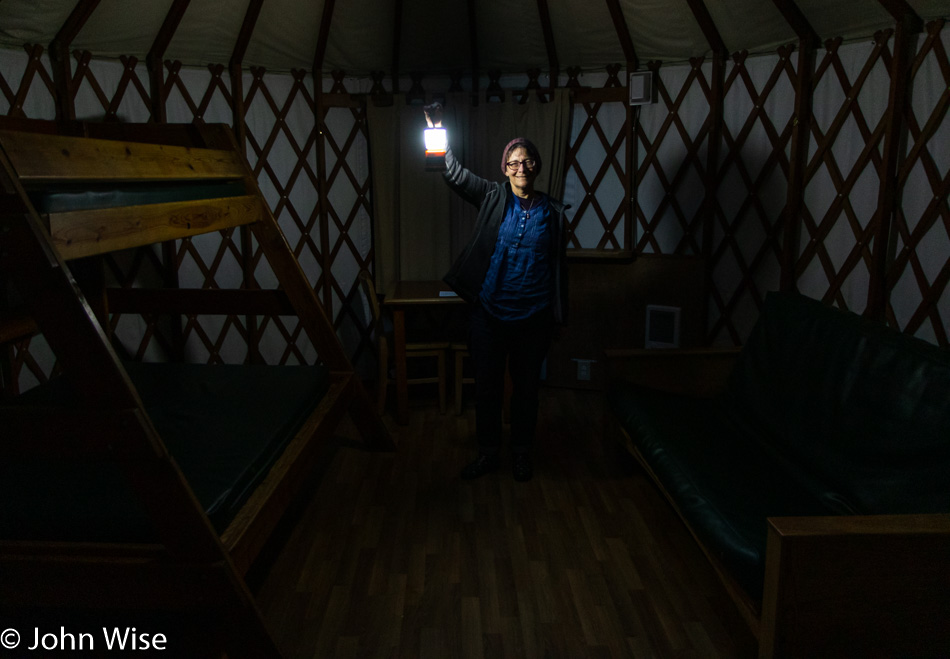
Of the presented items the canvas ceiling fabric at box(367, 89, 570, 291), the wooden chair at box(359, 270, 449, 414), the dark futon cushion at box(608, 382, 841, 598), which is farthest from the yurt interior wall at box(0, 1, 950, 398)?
the dark futon cushion at box(608, 382, 841, 598)

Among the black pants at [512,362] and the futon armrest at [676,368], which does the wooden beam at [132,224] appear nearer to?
the black pants at [512,362]

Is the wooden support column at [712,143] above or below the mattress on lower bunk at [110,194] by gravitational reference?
above

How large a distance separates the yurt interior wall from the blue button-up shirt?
1256 millimetres

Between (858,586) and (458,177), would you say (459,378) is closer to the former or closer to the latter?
(458,177)

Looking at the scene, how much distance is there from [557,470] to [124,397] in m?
1.82

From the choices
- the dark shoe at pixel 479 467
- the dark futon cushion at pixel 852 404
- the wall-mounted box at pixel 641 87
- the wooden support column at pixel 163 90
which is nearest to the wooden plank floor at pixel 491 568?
the dark shoe at pixel 479 467

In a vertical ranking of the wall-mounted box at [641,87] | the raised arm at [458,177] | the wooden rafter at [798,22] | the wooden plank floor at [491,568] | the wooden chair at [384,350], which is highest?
the wooden rafter at [798,22]

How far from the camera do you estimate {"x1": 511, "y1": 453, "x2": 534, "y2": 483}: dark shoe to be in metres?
2.72

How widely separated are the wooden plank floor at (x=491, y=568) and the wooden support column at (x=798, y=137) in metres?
1.26

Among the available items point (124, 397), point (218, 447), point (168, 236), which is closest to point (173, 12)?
point (168, 236)

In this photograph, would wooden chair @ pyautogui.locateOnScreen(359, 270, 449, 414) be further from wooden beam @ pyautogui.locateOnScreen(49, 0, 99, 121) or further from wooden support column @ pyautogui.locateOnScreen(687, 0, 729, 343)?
wooden beam @ pyautogui.locateOnScreen(49, 0, 99, 121)

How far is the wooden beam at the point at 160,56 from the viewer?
3.20 m

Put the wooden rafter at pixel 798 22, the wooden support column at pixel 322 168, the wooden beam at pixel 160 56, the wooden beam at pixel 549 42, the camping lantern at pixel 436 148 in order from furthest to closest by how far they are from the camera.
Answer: the wooden support column at pixel 322 168 < the wooden beam at pixel 549 42 < the wooden beam at pixel 160 56 < the wooden rafter at pixel 798 22 < the camping lantern at pixel 436 148

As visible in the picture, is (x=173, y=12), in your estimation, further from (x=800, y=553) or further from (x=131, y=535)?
(x=800, y=553)
